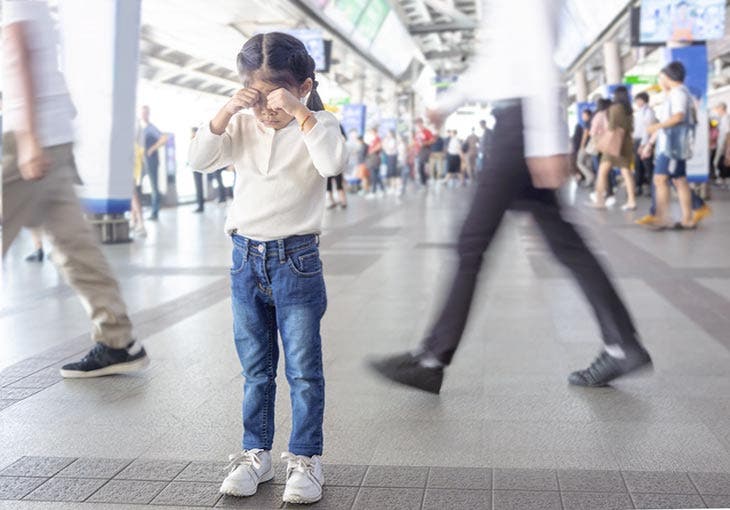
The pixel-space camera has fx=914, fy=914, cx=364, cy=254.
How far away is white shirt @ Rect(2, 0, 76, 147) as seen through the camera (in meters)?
3.20

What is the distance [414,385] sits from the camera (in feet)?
11.4

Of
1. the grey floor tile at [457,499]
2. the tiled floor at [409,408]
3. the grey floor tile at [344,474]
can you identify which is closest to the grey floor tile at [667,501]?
the tiled floor at [409,408]

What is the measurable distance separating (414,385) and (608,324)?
2.52 ft

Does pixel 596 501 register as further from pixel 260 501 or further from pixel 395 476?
pixel 260 501

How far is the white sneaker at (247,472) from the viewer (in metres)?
2.46

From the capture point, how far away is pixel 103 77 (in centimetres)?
814

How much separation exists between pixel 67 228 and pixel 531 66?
192 centimetres

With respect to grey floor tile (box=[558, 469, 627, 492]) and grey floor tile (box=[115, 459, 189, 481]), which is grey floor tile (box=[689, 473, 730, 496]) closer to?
grey floor tile (box=[558, 469, 627, 492])

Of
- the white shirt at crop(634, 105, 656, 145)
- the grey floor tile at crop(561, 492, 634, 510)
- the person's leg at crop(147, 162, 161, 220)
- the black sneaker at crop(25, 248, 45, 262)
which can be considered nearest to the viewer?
the grey floor tile at crop(561, 492, 634, 510)

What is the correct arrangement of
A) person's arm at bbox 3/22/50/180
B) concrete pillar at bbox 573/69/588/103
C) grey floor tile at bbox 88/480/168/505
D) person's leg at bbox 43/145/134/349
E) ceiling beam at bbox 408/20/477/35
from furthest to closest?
1. ceiling beam at bbox 408/20/477/35
2. concrete pillar at bbox 573/69/588/103
3. person's leg at bbox 43/145/134/349
4. person's arm at bbox 3/22/50/180
5. grey floor tile at bbox 88/480/168/505

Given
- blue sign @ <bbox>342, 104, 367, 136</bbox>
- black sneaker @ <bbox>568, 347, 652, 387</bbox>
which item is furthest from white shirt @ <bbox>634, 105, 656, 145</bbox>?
blue sign @ <bbox>342, 104, 367, 136</bbox>

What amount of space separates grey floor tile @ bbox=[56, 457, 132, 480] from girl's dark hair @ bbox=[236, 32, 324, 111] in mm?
1216

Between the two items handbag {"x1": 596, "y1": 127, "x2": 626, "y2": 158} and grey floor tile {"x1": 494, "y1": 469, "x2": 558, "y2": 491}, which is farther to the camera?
handbag {"x1": 596, "y1": 127, "x2": 626, "y2": 158}

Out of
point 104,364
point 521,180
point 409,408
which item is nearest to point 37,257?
point 104,364
